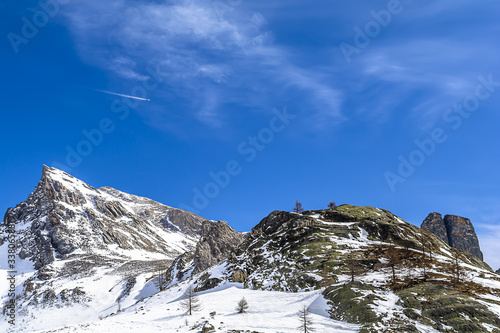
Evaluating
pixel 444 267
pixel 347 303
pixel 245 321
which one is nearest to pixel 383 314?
pixel 347 303

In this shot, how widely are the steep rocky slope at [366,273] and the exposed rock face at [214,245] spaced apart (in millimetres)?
30845

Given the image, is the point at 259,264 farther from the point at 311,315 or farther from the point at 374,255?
the point at 311,315

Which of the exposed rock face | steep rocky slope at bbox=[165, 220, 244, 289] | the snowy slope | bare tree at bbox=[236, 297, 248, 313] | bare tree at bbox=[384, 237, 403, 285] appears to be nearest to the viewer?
the snowy slope

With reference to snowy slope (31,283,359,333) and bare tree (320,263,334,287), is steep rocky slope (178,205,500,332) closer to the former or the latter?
bare tree (320,263,334,287)

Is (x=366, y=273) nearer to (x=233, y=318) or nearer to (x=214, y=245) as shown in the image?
(x=233, y=318)

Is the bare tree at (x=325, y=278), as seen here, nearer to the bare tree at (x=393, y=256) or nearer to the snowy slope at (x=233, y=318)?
the snowy slope at (x=233, y=318)

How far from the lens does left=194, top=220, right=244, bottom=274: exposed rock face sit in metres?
138

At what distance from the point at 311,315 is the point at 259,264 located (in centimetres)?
3874

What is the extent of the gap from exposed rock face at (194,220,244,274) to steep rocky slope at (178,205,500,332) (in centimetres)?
3084

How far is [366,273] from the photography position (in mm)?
74938

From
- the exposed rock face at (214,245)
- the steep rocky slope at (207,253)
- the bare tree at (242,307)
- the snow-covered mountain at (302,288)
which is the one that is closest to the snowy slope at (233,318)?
the snow-covered mountain at (302,288)

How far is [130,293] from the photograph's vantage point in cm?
14200

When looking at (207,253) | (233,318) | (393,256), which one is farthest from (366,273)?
(207,253)

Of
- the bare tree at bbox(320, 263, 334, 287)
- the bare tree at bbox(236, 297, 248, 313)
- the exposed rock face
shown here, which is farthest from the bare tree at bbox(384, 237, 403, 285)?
the exposed rock face
